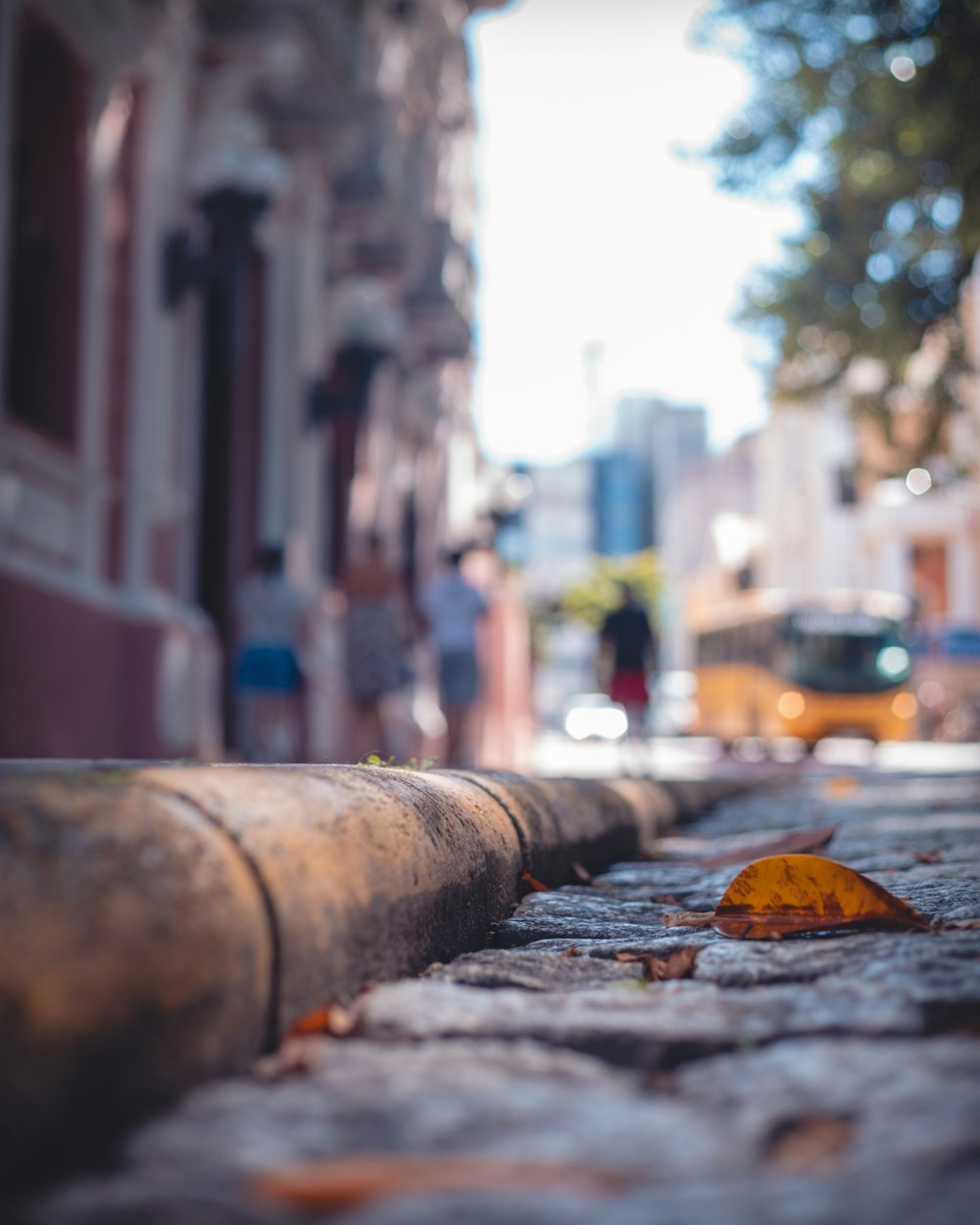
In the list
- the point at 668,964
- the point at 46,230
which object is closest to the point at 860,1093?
the point at 668,964

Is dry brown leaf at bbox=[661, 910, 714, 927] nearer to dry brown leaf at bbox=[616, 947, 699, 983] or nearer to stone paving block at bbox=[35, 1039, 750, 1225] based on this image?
dry brown leaf at bbox=[616, 947, 699, 983]

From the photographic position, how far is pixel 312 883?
1.96 metres

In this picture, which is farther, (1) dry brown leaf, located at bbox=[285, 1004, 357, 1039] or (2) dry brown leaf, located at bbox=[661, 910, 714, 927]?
(2) dry brown leaf, located at bbox=[661, 910, 714, 927]

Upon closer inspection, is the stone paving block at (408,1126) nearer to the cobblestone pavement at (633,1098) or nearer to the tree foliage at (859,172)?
the cobblestone pavement at (633,1098)

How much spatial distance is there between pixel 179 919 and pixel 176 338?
9864mm

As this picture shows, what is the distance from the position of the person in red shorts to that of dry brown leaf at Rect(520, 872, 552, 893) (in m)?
10.3

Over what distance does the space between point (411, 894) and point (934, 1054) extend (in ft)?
2.95

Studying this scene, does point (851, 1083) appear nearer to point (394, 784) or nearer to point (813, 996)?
point (813, 996)

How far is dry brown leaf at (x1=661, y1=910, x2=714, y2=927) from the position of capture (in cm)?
292

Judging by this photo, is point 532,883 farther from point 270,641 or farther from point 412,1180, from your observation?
point 270,641

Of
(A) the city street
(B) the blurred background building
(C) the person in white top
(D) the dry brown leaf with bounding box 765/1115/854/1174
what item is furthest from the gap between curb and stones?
(A) the city street

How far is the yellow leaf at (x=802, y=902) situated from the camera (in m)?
2.65

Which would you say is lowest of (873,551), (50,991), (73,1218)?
(73,1218)

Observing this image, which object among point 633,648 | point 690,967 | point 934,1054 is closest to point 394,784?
point 690,967
